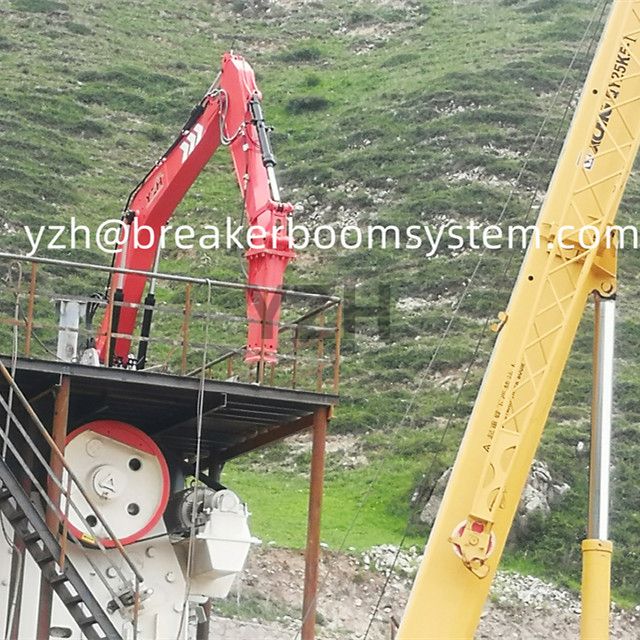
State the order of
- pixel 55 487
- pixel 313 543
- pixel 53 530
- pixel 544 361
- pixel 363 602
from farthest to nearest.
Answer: pixel 363 602 < pixel 313 543 < pixel 55 487 < pixel 53 530 < pixel 544 361

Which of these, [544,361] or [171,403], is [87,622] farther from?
[544,361]

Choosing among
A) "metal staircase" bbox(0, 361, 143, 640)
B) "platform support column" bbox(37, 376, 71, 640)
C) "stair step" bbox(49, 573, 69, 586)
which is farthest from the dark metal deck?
"stair step" bbox(49, 573, 69, 586)

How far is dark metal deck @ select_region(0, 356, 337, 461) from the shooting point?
2028cm

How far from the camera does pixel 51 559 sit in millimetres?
19500

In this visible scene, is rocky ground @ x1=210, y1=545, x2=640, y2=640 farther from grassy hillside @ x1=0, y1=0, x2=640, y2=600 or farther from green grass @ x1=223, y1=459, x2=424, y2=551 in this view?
grassy hillside @ x1=0, y1=0, x2=640, y2=600

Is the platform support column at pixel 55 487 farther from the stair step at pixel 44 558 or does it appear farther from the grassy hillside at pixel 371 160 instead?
the grassy hillside at pixel 371 160

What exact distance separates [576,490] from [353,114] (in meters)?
41.1

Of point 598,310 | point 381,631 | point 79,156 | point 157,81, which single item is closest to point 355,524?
point 381,631

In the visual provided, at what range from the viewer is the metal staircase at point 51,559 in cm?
1930

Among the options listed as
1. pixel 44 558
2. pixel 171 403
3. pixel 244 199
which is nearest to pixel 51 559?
pixel 44 558

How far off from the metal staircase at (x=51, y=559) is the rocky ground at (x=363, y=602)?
14.7m

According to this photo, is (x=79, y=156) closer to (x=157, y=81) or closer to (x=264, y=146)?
(x=157, y=81)

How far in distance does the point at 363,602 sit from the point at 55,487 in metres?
18.2

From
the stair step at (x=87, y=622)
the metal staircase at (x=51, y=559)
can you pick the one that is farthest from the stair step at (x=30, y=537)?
the stair step at (x=87, y=622)
